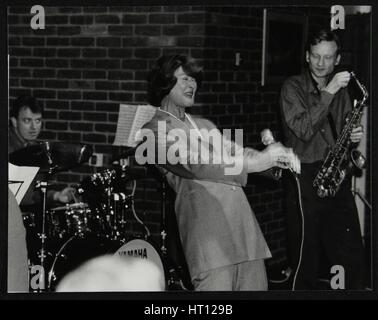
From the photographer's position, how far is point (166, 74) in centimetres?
470

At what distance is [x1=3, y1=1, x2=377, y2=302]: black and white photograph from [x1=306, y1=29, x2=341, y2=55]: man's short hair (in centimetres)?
1

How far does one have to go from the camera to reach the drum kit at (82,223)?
15.5 feet

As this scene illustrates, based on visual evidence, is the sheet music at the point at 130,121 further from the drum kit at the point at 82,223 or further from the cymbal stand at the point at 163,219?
the cymbal stand at the point at 163,219

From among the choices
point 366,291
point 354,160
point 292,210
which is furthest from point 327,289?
point 354,160

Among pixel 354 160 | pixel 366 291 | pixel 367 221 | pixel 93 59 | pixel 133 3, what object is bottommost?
pixel 366 291

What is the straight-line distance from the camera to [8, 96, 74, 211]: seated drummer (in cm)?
478

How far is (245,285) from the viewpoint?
4.42 m

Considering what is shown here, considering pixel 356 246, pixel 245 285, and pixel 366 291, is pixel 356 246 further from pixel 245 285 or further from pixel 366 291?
pixel 245 285

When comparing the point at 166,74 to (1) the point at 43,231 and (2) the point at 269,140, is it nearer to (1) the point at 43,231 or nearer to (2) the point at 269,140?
(2) the point at 269,140

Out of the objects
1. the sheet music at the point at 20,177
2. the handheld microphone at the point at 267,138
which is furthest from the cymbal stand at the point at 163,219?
the sheet music at the point at 20,177

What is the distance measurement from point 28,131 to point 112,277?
1.11m

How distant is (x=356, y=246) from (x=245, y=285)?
102 cm

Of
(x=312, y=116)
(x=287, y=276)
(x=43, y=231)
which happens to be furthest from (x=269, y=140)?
(x=43, y=231)

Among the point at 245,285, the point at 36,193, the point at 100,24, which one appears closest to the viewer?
the point at 245,285
